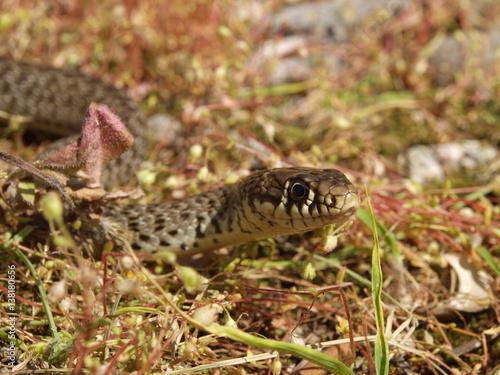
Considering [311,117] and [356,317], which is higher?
[311,117]

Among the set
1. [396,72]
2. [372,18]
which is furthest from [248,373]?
[372,18]

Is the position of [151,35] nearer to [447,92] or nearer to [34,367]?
[447,92]

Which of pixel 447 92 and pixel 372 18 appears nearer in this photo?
pixel 447 92

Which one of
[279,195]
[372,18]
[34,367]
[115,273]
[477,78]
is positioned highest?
[372,18]

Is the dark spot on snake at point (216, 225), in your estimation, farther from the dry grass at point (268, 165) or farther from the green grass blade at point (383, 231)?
the green grass blade at point (383, 231)

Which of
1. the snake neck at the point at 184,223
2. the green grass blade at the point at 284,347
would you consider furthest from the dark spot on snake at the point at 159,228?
the green grass blade at the point at 284,347

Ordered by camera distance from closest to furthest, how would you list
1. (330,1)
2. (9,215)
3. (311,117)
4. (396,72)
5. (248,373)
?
(248,373) < (9,215) < (311,117) < (396,72) < (330,1)
